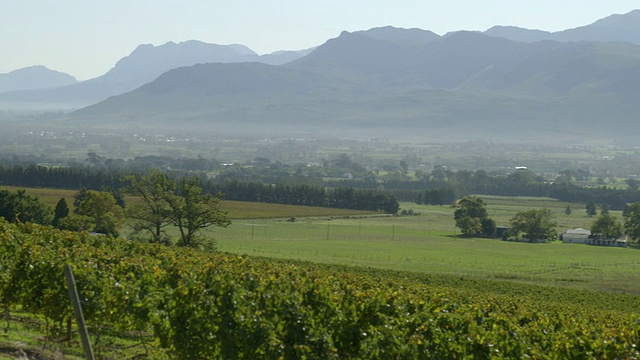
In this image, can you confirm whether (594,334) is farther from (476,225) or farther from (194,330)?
(476,225)

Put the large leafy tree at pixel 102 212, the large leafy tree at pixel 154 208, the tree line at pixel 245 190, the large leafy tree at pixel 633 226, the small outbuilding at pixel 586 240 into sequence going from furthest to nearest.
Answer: the tree line at pixel 245 190 < the small outbuilding at pixel 586 240 < the large leafy tree at pixel 633 226 < the large leafy tree at pixel 102 212 < the large leafy tree at pixel 154 208

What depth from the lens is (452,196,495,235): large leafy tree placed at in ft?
372

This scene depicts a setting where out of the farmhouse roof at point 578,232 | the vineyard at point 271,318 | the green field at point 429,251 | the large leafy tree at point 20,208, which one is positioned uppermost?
the vineyard at point 271,318

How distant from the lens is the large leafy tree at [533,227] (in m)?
111

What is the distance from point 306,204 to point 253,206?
1303 cm

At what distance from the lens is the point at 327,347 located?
18.5 meters

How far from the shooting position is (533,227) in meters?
111

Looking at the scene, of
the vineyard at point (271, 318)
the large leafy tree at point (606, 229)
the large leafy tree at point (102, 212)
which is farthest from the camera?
the large leafy tree at point (606, 229)

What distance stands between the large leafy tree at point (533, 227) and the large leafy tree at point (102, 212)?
51.6 m

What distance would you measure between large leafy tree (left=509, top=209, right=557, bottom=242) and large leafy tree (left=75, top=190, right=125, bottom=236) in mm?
51644

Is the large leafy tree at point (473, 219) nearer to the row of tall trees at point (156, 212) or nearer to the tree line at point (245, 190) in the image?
the tree line at point (245, 190)

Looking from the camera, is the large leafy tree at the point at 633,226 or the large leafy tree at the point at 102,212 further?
the large leafy tree at the point at 633,226

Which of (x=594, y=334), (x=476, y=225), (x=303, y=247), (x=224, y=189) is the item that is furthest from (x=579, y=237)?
(x=594, y=334)

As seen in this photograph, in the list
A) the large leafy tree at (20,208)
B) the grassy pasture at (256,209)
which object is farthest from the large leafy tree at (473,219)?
the large leafy tree at (20,208)
